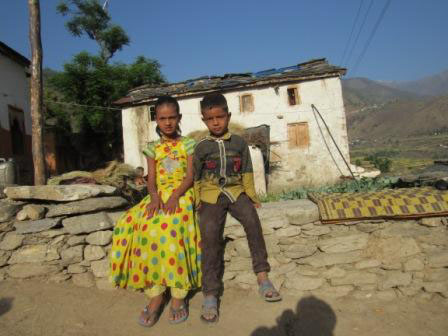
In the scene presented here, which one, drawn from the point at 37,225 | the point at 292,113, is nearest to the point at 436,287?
the point at 37,225

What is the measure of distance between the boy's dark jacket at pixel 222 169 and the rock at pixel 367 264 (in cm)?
108

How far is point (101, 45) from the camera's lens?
2402 cm

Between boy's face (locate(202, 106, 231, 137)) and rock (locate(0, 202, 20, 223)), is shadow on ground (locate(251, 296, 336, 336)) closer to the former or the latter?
boy's face (locate(202, 106, 231, 137))

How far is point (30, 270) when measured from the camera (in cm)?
302

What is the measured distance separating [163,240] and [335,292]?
5.23 feet

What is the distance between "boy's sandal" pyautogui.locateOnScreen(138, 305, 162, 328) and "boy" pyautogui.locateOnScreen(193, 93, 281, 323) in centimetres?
38

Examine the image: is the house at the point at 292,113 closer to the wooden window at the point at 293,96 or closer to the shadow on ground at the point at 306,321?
the wooden window at the point at 293,96

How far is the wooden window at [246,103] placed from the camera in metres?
16.1

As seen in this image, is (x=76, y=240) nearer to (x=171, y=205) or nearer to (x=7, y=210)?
(x=7, y=210)

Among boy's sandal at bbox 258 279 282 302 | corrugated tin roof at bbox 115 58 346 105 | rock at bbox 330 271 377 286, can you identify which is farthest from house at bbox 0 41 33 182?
rock at bbox 330 271 377 286

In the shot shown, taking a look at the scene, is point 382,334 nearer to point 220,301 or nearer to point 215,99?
point 220,301

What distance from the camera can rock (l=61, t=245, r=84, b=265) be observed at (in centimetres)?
302

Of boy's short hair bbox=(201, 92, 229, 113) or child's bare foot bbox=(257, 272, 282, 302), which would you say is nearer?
child's bare foot bbox=(257, 272, 282, 302)

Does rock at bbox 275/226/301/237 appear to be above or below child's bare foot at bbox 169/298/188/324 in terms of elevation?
above
